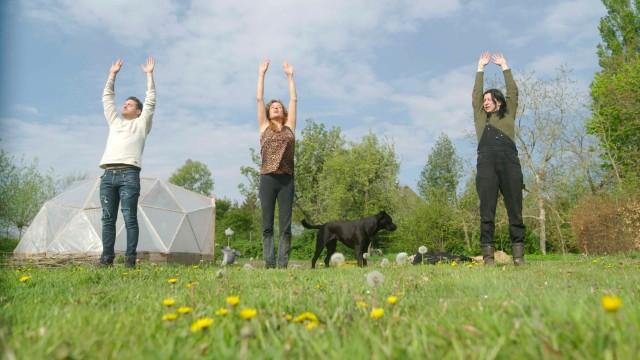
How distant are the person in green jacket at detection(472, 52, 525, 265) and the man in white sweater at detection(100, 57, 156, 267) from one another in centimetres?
426

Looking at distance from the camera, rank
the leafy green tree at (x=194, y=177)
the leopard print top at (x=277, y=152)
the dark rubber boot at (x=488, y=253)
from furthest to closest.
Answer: the leafy green tree at (x=194, y=177)
the leopard print top at (x=277, y=152)
the dark rubber boot at (x=488, y=253)

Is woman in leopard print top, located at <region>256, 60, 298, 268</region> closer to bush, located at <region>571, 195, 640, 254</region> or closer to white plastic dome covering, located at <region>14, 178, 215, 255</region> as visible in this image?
white plastic dome covering, located at <region>14, 178, 215, 255</region>

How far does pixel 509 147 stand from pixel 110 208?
5.01 meters

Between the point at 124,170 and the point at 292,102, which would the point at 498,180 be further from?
the point at 124,170

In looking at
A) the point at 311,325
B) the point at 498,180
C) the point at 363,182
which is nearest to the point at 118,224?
the point at 498,180

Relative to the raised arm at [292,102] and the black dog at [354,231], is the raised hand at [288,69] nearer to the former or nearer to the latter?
the raised arm at [292,102]

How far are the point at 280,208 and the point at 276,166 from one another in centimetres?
61

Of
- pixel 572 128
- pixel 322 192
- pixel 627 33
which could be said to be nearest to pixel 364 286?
pixel 572 128

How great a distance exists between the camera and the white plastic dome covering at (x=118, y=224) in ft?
53.2

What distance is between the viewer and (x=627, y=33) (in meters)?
35.9

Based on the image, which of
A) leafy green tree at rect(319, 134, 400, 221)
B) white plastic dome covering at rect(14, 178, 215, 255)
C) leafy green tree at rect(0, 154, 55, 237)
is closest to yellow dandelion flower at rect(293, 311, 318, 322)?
white plastic dome covering at rect(14, 178, 215, 255)

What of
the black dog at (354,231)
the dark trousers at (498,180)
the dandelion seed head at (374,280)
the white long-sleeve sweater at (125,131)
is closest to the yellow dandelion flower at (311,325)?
the dandelion seed head at (374,280)

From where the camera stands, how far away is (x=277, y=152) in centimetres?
647

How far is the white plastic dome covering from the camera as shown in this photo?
1622cm
